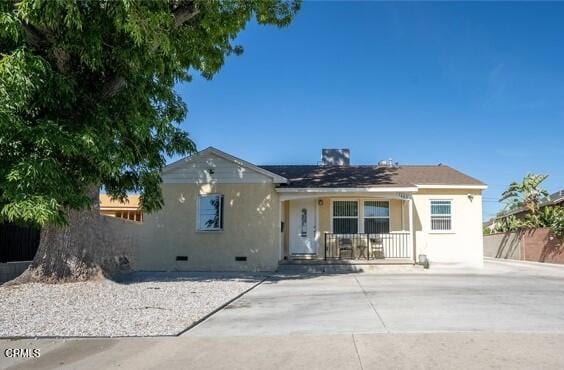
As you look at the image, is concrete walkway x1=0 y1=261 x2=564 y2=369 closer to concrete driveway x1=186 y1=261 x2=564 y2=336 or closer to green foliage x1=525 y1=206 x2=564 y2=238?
concrete driveway x1=186 y1=261 x2=564 y2=336

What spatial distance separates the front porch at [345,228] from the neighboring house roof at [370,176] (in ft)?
1.75

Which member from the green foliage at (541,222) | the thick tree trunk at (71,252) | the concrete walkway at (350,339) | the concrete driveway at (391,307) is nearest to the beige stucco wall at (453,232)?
the concrete driveway at (391,307)

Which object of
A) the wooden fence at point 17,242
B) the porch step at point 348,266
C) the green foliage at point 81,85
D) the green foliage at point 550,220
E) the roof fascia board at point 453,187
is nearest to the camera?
the green foliage at point 81,85

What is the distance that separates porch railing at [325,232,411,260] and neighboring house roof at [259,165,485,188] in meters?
1.93

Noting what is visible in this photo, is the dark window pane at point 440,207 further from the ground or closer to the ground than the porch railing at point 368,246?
further from the ground

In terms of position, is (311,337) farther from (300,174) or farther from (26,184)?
(300,174)

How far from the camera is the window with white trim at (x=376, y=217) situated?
18.4m

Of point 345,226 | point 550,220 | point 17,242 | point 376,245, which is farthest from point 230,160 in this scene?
point 550,220

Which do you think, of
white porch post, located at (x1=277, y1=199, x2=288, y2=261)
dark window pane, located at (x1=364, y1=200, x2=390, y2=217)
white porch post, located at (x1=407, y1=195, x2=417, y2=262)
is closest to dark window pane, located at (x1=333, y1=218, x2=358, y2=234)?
dark window pane, located at (x1=364, y1=200, x2=390, y2=217)

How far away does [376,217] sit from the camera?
60.4 feet

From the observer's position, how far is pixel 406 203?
1814cm

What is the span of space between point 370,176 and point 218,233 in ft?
21.0

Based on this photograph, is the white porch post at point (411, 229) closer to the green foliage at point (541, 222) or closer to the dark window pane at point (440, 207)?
the dark window pane at point (440, 207)

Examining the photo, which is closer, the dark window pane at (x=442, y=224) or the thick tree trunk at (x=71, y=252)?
the thick tree trunk at (x=71, y=252)
